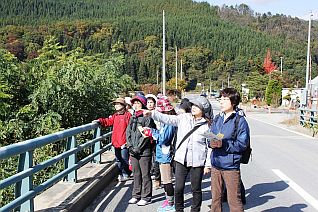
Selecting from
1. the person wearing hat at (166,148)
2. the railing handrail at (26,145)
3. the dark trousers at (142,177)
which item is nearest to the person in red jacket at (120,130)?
the dark trousers at (142,177)

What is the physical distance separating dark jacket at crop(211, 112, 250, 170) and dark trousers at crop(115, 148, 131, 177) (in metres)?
3.21

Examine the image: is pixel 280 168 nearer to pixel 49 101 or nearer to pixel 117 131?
pixel 117 131

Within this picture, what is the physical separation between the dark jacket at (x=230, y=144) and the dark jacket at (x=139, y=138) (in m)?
1.70

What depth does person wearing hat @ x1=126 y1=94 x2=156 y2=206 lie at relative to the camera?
6.73 m

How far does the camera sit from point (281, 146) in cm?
1474

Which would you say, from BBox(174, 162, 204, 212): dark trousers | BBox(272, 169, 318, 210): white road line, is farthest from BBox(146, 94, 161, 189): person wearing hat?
BBox(272, 169, 318, 210): white road line

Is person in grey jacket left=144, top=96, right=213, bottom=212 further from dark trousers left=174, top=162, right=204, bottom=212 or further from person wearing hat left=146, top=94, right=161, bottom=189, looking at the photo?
person wearing hat left=146, top=94, right=161, bottom=189

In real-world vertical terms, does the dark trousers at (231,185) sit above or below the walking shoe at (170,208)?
above

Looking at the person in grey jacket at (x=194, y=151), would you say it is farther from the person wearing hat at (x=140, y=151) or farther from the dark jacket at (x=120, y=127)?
the dark jacket at (x=120, y=127)

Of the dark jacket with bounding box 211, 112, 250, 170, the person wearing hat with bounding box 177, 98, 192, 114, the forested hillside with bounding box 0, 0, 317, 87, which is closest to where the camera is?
the dark jacket with bounding box 211, 112, 250, 170

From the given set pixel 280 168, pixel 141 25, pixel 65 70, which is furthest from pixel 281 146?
pixel 141 25

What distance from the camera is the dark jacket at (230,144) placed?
16.5 feet

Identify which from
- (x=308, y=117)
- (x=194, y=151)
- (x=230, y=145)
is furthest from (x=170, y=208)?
(x=308, y=117)

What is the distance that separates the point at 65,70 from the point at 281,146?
7516 mm
